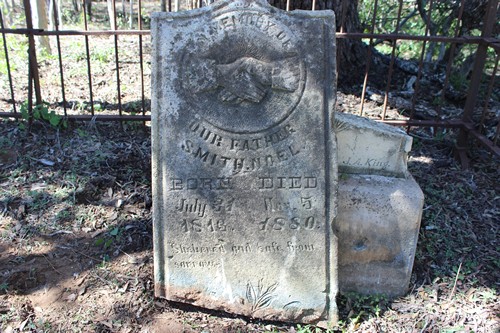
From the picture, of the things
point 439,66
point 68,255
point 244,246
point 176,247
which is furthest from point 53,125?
point 439,66

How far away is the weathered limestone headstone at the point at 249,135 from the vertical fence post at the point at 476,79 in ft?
6.11

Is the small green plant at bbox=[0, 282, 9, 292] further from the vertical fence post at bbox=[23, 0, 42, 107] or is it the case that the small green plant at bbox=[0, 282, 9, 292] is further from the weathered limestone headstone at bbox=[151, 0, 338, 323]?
the vertical fence post at bbox=[23, 0, 42, 107]

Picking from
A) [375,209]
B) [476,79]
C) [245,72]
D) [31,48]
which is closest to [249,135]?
[245,72]

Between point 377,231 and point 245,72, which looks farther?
point 377,231

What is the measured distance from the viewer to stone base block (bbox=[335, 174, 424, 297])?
271 cm

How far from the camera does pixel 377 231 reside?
2.74 metres

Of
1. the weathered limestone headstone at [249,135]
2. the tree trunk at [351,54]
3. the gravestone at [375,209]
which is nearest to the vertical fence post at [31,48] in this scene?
the weathered limestone headstone at [249,135]

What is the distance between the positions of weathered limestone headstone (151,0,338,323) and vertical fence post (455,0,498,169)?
1.86 metres

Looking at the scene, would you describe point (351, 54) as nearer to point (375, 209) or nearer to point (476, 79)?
point (476, 79)

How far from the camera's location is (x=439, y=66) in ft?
19.3

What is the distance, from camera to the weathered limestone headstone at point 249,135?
253 centimetres

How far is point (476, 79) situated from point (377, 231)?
1930mm

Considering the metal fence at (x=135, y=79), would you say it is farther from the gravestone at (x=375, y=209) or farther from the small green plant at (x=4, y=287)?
the small green plant at (x=4, y=287)

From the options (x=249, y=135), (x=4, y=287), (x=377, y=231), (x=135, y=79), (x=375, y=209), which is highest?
(x=249, y=135)
